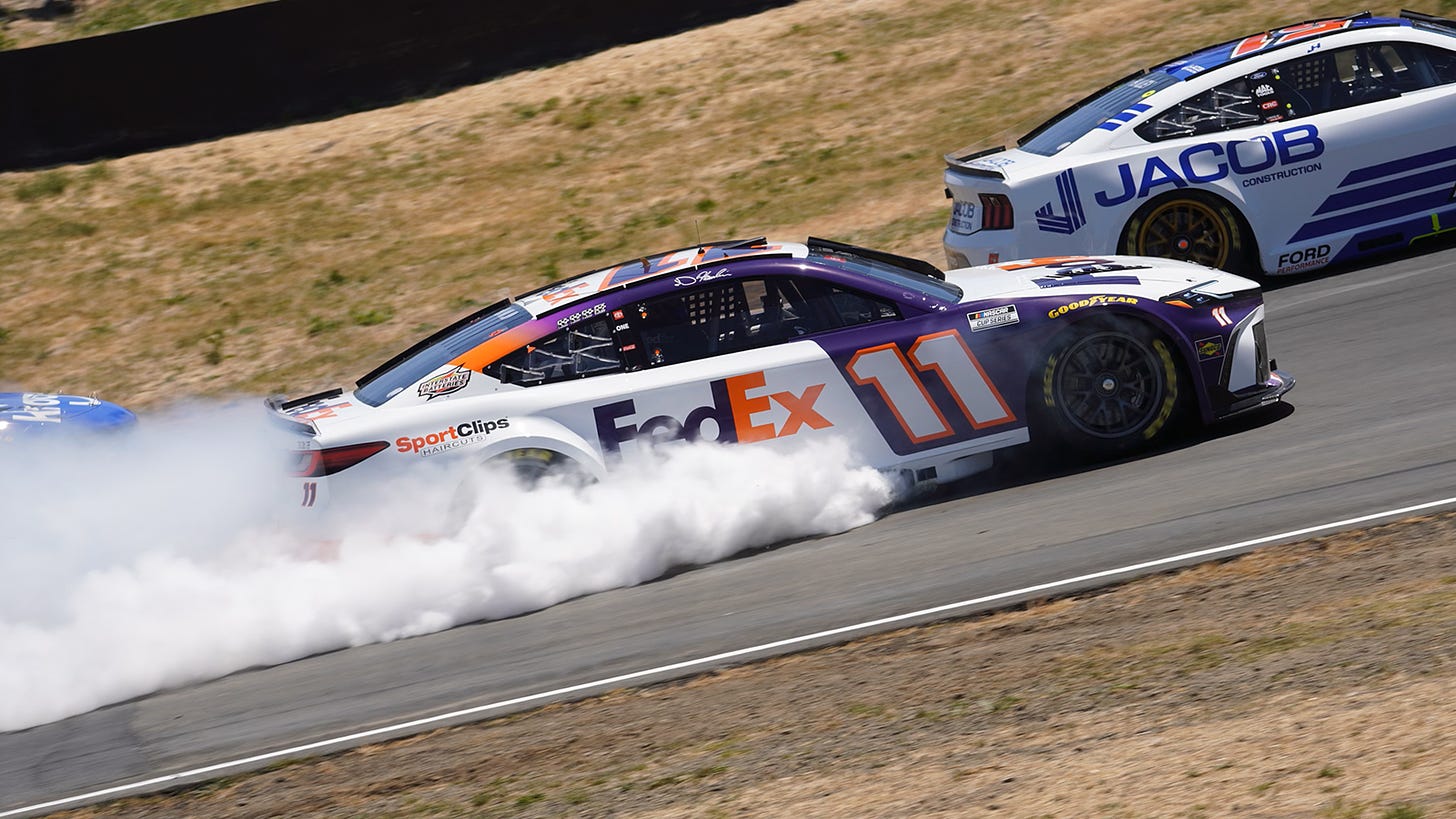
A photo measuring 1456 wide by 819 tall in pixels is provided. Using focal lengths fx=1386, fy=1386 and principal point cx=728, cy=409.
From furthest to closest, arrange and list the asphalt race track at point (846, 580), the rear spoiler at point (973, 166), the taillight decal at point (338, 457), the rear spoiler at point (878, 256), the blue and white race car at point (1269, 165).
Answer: the rear spoiler at point (973, 166) → the blue and white race car at point (1269, 165) → the rear spoiler at point (878, 256) → the taillight decal at point (338, 457) → the asphalt race track at point (846, 580)

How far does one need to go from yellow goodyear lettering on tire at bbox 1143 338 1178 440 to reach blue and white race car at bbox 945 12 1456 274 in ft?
8.18

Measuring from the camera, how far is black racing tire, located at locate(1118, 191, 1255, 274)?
9.65 meters

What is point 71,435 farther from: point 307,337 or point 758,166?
point 758,166

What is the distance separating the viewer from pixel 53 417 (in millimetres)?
9273

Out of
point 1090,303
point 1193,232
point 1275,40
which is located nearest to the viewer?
point 1090,303

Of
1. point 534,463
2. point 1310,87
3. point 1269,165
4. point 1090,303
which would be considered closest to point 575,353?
point 534,463

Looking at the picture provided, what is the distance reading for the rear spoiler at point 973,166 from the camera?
32.4ft

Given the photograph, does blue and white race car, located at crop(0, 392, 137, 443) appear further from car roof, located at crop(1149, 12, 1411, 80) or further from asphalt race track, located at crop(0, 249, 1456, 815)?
car roof, located at crop(1149, 12, 1411, 80)

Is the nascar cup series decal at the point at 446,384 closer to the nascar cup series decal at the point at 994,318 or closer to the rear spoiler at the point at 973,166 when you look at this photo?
the nascar cup series decal at the point at 994,318

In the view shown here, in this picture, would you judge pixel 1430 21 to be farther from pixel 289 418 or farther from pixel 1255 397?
pixel 289 418

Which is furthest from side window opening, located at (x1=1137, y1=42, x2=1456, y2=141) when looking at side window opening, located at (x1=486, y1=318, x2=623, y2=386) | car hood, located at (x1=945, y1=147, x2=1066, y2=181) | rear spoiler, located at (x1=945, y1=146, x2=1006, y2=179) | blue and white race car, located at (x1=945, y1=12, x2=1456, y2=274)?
side window opening, located at (x1=486, y1=318, x2=623, y2=386)

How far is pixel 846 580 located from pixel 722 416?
108 cm

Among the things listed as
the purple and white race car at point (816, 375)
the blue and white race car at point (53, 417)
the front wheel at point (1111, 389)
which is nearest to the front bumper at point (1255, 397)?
the purple and white race car at point (816, 375)

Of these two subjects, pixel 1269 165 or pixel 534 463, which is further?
pixel 1269 165
